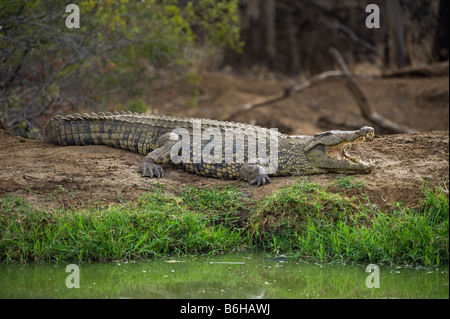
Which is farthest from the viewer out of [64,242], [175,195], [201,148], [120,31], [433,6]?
[433,6]

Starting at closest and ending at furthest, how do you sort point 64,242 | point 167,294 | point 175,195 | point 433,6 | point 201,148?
point 167,294 < point 64,242 < point 175,195 < point 201,148 < point 433,6

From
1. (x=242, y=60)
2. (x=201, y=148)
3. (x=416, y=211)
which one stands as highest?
(x=242, y=60)

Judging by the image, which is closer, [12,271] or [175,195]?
[12,271]

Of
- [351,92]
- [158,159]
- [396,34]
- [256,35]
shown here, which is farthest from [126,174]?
[256,35]

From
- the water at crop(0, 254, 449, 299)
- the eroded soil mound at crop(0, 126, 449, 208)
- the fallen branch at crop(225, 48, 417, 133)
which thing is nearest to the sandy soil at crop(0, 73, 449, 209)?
the eroded soil mound at crop(0, 126, 449, 208)

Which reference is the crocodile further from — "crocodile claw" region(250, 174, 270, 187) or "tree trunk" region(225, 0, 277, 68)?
"tree trunk" region(225, 0, 277, 68)

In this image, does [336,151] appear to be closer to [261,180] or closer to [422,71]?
[261,180]

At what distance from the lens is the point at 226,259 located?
572 centimetres

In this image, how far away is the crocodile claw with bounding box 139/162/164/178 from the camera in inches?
273

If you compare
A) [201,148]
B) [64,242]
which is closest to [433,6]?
[201,148]

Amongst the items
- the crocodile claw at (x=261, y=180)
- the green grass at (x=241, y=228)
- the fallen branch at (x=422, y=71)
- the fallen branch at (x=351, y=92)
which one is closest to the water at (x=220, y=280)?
the green grass at (x=241, y=228)

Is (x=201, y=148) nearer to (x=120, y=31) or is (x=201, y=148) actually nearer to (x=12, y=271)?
(x=12, y=271)

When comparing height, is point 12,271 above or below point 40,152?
below
